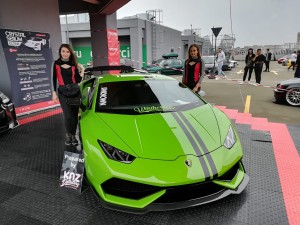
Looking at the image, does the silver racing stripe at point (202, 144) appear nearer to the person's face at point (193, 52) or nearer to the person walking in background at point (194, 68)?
the person walking in background at point (194, 68)

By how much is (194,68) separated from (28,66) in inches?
158

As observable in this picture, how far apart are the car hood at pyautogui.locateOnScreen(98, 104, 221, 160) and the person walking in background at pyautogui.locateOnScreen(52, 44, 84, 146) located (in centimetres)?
115

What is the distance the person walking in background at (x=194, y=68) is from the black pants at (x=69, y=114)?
2069 millimetres

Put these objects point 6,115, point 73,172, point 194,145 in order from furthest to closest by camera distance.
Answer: point 6,115
point 73,172
point 194,145

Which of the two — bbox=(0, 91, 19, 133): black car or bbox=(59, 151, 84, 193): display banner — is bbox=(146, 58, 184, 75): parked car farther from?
bbox=(59, 151, 84, 193): display banner

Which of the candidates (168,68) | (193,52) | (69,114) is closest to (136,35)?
(168,68)

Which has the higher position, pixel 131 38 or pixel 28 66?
pixel 131 38

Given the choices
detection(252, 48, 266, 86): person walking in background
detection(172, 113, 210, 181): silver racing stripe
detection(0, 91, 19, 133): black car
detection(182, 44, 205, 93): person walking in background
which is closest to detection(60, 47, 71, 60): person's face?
detection(0, 91, 19, 133): black car

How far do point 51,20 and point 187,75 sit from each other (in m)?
4.44

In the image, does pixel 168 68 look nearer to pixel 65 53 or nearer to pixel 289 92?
pixel 289 92

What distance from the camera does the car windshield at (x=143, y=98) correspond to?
2.80 meters

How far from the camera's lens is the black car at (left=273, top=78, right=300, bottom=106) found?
6.55 meters

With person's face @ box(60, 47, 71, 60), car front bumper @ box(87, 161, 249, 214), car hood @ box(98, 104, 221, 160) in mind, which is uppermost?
person's face @ box(60, 47, 71, 60)

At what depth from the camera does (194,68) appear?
4398 mm
